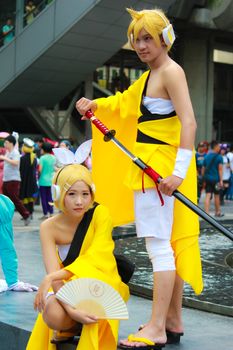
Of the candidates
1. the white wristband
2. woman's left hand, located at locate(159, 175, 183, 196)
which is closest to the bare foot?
woman's left hand, located at locate(159, 175, 183, 196)

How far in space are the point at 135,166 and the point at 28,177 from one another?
8.80 m

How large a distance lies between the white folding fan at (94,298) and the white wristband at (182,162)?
29.1 inches

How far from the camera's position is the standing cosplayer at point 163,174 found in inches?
142

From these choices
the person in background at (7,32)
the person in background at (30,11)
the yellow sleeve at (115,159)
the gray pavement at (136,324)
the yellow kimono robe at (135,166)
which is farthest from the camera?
the person in background at (7,32)

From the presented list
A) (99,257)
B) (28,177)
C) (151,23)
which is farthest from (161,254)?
(28,177)

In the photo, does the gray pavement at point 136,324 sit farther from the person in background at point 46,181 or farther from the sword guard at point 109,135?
the person in background at point 46,181

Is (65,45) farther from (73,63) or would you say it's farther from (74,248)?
(74,248)

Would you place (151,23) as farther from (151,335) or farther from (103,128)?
(151,335)

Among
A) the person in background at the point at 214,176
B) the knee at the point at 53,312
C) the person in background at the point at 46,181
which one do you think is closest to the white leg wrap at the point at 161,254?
the knee at the point at 53,312

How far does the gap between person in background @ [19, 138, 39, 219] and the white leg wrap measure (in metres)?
8.82

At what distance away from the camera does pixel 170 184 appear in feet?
A: 11.5

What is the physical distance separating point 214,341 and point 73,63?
1841 centimetres

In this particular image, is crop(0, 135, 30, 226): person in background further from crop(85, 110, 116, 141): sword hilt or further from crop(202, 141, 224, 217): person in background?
crop(85, 110, 116, 141): sword hilt

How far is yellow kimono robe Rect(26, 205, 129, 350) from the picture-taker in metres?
3.44
